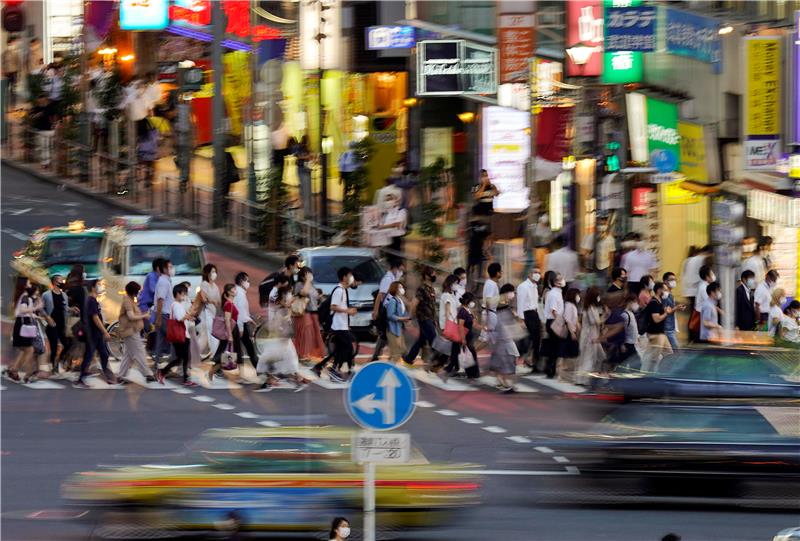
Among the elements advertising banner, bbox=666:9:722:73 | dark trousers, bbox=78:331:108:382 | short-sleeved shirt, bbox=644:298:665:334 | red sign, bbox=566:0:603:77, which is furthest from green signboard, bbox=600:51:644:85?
dark trousers, bbox=78:331:108:382

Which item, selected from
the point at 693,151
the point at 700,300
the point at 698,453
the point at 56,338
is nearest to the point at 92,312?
the point at 56,338

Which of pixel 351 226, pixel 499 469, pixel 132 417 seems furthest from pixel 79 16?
pixel 499 469

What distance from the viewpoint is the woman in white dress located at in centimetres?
2598

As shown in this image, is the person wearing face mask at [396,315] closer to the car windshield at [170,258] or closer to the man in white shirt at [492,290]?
the man in white shirt at [492,290]

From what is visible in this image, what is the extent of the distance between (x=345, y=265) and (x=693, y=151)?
8.36 m

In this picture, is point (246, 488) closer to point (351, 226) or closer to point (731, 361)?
point (731, 361)

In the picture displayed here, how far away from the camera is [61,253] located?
30.6 m

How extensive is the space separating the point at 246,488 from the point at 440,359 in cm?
1165

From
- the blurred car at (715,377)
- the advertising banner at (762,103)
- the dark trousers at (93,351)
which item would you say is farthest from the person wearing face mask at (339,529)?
the advertising banner at (762,103)

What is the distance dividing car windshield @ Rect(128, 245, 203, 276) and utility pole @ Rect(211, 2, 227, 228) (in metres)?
6.82

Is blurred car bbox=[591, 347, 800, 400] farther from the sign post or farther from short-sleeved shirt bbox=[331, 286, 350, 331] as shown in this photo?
short-sleeved shirt bbox=[331, 286, 350, 331]

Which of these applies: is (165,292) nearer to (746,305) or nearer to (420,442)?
(420,442)

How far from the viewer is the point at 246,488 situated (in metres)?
15.1

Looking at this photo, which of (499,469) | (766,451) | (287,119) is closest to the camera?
(766,451)
